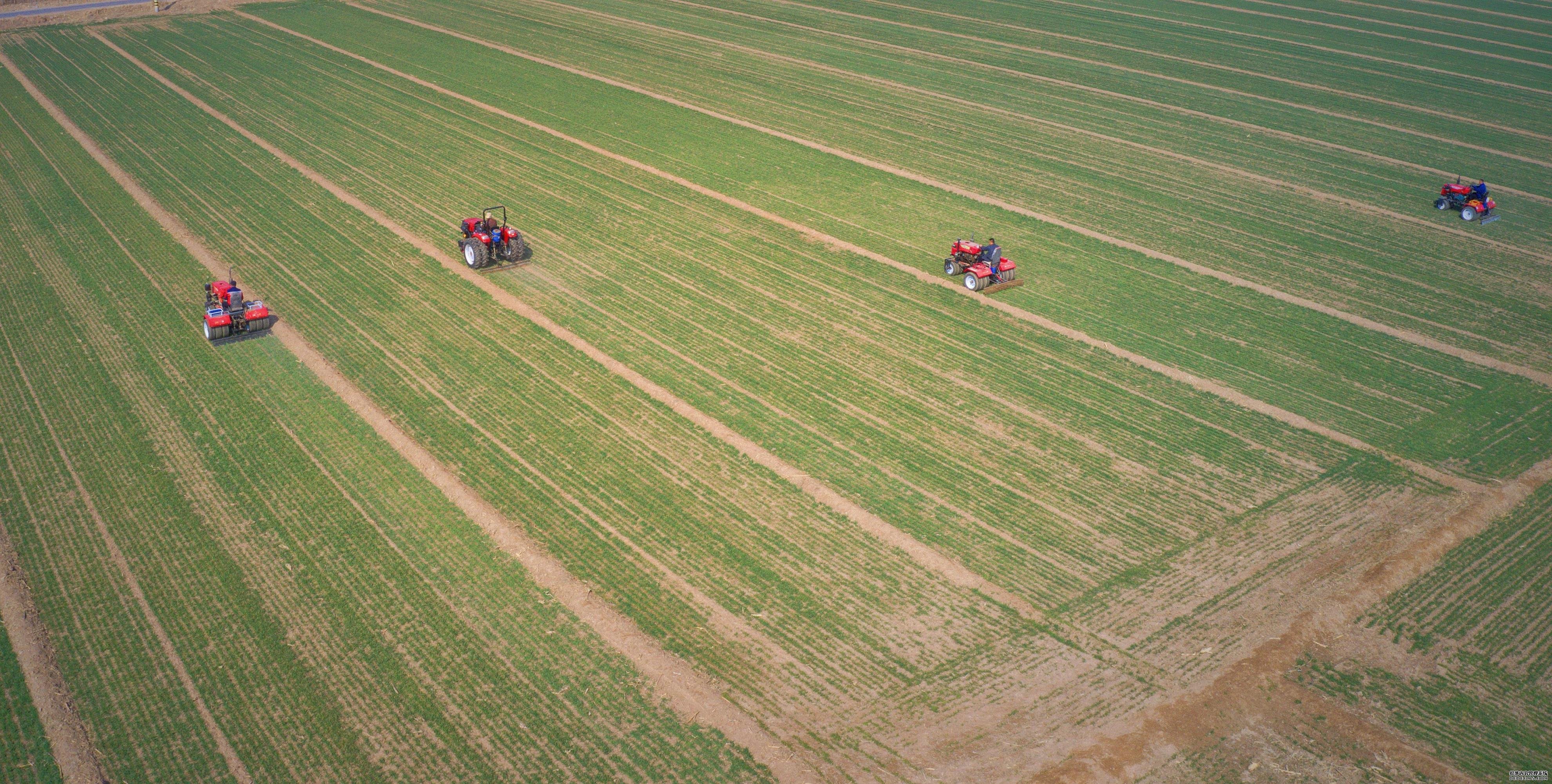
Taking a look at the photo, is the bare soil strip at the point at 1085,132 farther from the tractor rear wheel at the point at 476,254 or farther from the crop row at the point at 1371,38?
the tractor rear wheel at the point at 476,254

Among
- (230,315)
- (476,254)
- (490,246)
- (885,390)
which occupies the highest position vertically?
(490,246)

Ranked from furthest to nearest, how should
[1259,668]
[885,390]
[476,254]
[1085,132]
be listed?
[1085,132] → [476,254] → [885,390] → [1259,668]

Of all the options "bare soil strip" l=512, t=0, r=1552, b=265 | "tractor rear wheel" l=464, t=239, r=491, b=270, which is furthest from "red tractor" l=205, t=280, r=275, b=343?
"bare soil strip" l=512, t=0, r=1552, b=265

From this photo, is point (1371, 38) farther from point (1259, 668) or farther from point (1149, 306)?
point (1259, 668)

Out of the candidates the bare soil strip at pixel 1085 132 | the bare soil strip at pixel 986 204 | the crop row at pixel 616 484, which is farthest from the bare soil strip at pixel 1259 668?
the bare soil strip at pixel 1085 132

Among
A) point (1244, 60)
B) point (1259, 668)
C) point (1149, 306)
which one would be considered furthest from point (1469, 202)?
point (1259, 668)

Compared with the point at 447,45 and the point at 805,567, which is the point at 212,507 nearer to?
the point at 805,567

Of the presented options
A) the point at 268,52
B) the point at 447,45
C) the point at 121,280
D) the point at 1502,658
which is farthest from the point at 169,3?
the point at 1502,658
